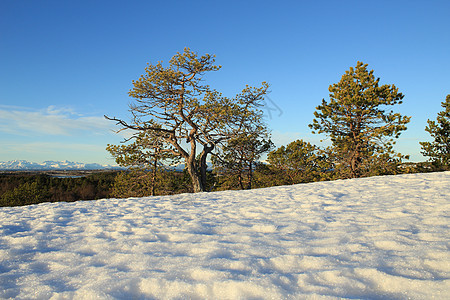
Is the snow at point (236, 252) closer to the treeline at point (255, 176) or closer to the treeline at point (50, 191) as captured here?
the treeline at point (255, 176)

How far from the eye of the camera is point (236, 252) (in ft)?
9.71

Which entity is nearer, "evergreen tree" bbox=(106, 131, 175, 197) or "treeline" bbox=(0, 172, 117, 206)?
"evergreen tree" bbox=(106, 131, 175, 197)

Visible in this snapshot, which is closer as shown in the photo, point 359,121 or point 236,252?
point 236,252

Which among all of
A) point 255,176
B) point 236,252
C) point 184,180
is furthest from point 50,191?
point 236,252

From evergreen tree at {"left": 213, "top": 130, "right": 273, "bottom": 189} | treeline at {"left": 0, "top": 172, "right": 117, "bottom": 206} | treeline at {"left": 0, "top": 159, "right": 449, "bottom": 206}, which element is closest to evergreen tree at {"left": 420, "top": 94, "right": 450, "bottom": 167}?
treeline at {"left": 0, "top": 159, "right": 449, "bottom": 206}

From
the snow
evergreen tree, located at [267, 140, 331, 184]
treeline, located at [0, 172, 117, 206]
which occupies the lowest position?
treeline, located at [0, 172, 117, 206]

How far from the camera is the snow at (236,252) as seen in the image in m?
2.11

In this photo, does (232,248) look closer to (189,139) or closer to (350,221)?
(350,221)

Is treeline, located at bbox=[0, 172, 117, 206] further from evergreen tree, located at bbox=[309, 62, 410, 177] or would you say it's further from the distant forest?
evergreen tree, located at bbox=[309, 62, 410, 177]

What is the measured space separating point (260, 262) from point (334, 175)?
15401mm

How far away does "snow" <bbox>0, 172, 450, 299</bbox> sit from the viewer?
2113mm

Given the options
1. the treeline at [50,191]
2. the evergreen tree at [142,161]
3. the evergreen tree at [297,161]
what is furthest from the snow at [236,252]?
the treeline at [50,191]

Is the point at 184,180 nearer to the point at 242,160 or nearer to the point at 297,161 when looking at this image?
the point at 242,160

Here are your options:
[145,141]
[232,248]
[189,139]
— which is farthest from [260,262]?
[145,141]
